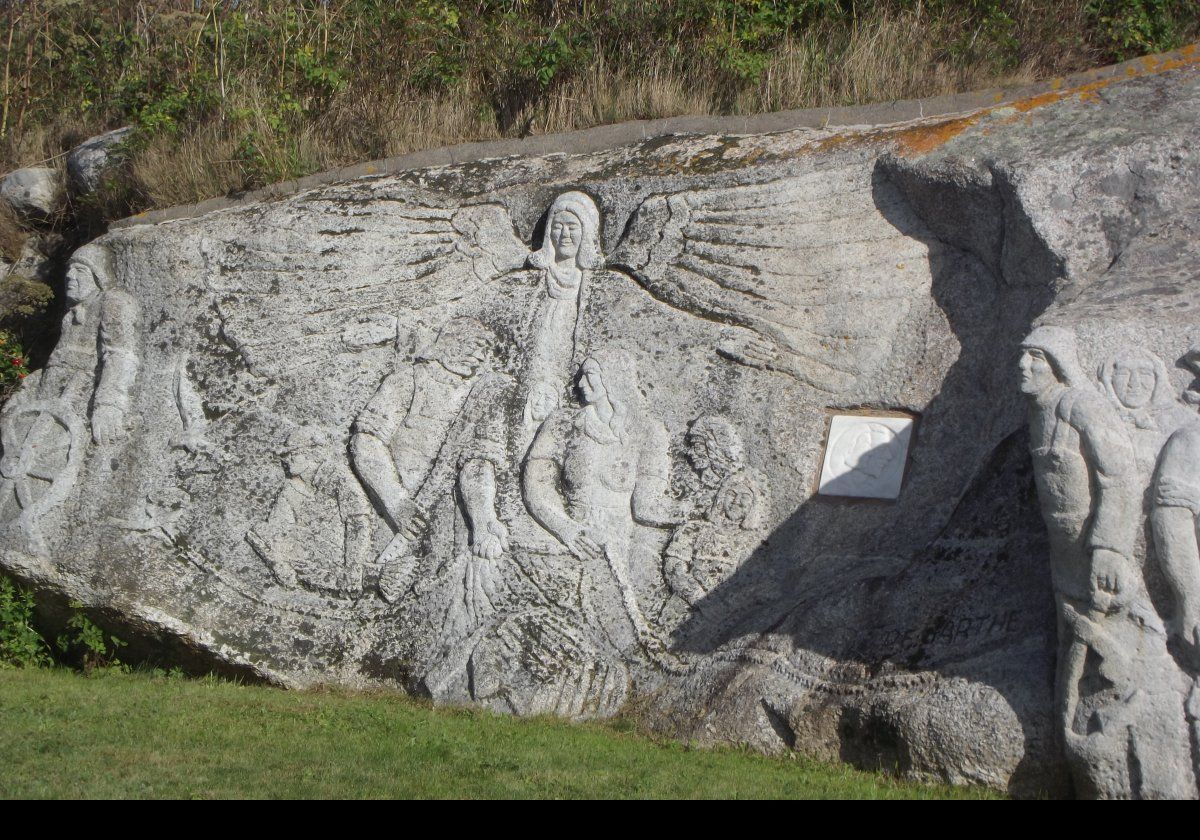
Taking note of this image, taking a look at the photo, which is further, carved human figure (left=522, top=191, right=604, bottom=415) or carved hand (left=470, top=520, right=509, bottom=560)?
carved human figure (left=522, top=191, right=604, bottom=415)

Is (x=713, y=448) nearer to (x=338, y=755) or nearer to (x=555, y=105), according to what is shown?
(x=338, y=755)

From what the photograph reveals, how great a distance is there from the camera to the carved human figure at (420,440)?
6.69 metres

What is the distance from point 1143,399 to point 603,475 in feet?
8.27

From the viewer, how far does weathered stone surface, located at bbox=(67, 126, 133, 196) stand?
902 centimetres

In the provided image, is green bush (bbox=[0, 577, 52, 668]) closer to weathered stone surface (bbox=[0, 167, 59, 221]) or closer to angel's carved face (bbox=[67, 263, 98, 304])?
angel's carved face (bbox=[67, 263, 98, 304])

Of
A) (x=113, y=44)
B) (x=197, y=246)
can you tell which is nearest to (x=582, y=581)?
(x=197, y=246)

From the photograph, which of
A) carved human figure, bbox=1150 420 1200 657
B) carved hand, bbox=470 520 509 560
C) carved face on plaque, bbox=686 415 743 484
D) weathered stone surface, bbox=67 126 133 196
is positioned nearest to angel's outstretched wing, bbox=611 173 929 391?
carved face on plaque, bbox=686 415 743 484

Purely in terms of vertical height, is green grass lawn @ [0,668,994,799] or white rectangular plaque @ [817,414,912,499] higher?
white rectangular plaque @ [817,414,912,499]

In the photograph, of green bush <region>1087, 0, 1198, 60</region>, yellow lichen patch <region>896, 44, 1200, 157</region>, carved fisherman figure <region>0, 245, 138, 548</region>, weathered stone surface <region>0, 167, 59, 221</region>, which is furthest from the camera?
weathered stone surface <region>0, 167, 59, 221</region>

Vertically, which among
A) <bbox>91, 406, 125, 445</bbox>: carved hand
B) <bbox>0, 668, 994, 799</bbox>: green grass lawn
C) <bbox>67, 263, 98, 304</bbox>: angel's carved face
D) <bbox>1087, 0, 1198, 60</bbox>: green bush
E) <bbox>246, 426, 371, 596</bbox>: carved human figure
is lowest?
<bbox>0, 668, 994, 799</bbox>: green grass lawn

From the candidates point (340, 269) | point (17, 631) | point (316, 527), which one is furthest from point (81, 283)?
point (316, 527)

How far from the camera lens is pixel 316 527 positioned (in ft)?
22.6

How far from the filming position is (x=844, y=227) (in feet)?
21.5

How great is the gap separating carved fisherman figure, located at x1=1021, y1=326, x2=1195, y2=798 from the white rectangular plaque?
125 cm
